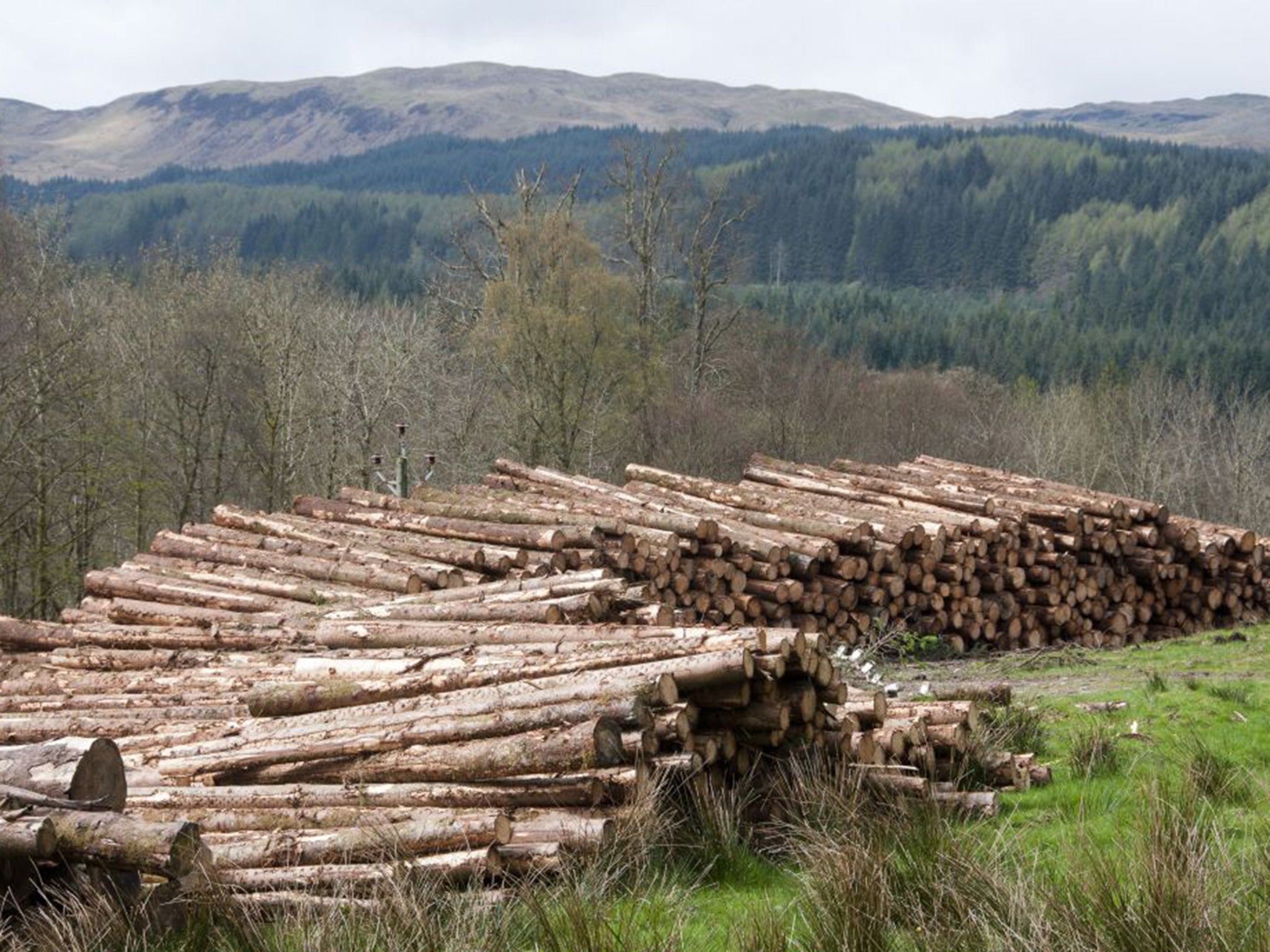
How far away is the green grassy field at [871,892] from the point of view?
4.41 meters

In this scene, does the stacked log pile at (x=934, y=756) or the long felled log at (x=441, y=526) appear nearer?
the stacked log pile at (x=934, y=756)

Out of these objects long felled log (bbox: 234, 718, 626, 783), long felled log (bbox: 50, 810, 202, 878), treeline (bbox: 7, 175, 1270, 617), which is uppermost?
long felled log (bbox: 50, 810, 202, 878)

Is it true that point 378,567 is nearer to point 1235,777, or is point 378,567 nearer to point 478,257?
point 1235,777

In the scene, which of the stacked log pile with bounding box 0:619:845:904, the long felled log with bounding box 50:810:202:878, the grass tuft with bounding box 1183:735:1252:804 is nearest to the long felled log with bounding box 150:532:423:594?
the stacked log pile with bounding box 0:619:845:904

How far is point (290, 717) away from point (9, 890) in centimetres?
248

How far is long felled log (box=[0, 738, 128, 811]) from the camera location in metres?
5.57

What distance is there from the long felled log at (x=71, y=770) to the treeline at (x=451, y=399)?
2022 cm

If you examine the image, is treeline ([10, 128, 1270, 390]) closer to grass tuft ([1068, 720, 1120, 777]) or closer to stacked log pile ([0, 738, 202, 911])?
grass tuft ([1068, 720, 1120, 777])

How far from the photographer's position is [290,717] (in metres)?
7.65

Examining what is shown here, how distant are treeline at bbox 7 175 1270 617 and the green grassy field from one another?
21.2 m

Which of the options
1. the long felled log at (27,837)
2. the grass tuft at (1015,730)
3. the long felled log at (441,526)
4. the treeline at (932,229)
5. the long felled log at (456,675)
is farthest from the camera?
the treeline at (932,229)

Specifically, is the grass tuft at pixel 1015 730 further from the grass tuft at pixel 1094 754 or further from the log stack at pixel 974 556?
the log stack at pixel 974 556

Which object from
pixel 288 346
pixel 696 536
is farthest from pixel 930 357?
pixel 696 536

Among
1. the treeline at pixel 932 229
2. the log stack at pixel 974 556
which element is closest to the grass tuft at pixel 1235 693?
the log stack at pixel 974 556
